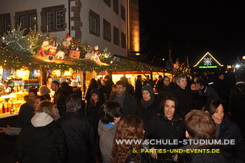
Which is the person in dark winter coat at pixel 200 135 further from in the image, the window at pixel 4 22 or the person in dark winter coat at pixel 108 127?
the window at pixel 4 22

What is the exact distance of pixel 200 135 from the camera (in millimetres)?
2111

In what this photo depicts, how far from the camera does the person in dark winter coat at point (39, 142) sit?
9.17 feet

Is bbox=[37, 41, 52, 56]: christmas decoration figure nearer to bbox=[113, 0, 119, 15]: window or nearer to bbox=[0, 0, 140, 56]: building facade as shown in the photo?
bbox=[0, 0, 140, 56]: building facade

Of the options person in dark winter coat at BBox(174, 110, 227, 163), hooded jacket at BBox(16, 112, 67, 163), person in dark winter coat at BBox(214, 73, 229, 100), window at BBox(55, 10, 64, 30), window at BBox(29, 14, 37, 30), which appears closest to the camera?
person in dark winter coat at BBox(174, 110, 227, 163)

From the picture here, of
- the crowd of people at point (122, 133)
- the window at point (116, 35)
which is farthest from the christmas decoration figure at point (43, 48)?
the window at point (116, 35)

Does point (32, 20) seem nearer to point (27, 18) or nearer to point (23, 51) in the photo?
point (27, 18)

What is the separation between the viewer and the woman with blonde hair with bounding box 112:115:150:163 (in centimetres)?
219

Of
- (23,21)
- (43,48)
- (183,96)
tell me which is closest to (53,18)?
(23,21)

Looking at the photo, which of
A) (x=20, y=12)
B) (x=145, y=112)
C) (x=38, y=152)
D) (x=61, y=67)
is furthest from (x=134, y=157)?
(x=20, y=12)

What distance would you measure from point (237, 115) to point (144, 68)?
10369 mm

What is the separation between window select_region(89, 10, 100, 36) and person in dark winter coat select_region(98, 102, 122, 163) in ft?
37.8

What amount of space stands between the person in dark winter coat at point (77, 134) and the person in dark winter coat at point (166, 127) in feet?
3.67

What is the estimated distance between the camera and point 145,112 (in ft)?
14.3

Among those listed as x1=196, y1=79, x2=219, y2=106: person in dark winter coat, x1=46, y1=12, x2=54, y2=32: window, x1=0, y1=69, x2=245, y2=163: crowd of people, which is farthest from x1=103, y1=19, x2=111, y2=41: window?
x1=0, y1=69, x2=245, y2=163: crowd of people
